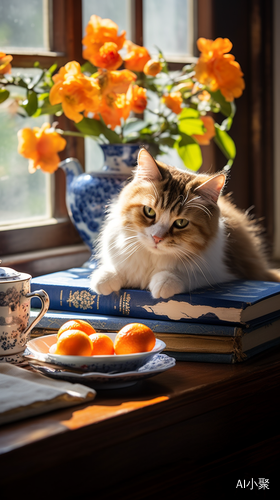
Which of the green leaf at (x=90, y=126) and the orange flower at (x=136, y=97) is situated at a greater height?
the orange flower at (x=136, y=97)

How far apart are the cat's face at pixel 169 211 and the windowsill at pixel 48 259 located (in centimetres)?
46

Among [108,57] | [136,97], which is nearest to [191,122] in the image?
[136,97]

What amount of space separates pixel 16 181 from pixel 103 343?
2.73 ft

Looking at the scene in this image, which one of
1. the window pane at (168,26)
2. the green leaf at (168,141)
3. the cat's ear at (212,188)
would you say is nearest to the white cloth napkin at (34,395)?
the cat's ear at (212,188)

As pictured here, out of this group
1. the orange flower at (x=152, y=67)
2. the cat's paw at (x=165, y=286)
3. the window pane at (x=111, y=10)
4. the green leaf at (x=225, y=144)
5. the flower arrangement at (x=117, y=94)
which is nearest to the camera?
the cat's paw at (x=165, y=286)

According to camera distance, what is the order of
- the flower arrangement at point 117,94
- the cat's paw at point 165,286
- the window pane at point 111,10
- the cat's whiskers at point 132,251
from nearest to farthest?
1. the cat's paw at point 165,286
2. the cat's whiskers at point 132,251
3. the flower arrangement at point 117,94
4. the window pane at point 111,10

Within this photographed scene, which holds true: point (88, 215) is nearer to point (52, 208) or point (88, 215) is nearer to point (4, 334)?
point (52, 208)

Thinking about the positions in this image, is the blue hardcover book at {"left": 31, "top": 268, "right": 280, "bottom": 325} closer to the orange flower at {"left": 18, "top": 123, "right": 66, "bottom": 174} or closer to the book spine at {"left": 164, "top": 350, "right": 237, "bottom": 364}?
the book spine at {"left": 164, "top": 350, "right": 237, "bottom": 364}

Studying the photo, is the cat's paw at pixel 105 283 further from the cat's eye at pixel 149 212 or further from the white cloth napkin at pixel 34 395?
the white cloth napkin at pixel 34 395

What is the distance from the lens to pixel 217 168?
2.15m

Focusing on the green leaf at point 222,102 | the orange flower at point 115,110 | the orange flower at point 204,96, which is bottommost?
the orange flower at point 115,110

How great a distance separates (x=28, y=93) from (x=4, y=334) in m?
0.68

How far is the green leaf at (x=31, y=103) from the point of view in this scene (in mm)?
1369

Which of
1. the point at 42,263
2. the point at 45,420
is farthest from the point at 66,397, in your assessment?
the point at 42,263
